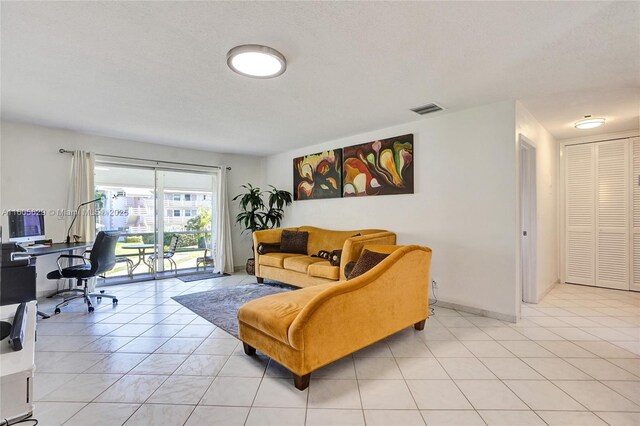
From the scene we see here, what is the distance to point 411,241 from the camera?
3982 millimetres

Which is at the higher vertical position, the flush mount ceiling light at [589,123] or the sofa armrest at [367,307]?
the flush mount ceiling light at [589,123]

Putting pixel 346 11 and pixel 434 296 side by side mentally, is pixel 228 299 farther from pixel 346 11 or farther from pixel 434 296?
A: pixel 346 11

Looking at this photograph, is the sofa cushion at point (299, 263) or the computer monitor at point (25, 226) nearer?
the computer monitor at point (25, 226)

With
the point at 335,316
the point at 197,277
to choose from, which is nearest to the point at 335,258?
the point at 335,316

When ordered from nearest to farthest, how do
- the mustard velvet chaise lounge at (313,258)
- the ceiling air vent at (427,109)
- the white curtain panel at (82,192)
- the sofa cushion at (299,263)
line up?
the ceiling air vent at (427,109) → the mustard velvet chaise lounge at (313,258) → the sofa cushion at (299,263) → the white curtain panel at (82,192)

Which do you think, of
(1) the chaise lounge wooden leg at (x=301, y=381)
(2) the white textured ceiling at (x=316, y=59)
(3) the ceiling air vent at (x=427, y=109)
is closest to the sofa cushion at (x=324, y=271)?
(1) the chaise lounge wooden leg at (x=301, y=381)

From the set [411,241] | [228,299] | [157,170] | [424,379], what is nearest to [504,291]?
[411,241]

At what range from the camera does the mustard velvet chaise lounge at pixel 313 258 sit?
3.68 metres

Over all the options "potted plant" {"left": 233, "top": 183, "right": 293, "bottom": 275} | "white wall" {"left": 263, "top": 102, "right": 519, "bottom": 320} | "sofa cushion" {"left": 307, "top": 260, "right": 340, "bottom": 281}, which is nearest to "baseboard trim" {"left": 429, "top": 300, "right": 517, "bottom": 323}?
"white wall" {"left": 263, "top": 102, "right": 519, "bottom": 320}

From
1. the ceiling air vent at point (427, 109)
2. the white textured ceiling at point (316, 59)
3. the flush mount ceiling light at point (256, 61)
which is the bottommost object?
the flush mount ceiling light at point (256, 61)

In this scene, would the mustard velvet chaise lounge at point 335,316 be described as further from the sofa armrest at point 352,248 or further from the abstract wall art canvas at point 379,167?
the abstract wall art canvas at point 379,167

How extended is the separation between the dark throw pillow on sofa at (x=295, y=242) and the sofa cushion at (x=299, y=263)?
18.4 inches

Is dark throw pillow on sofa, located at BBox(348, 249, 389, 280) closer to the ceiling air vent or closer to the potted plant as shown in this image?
the ceiling air vent

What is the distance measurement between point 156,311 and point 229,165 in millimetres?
3358
